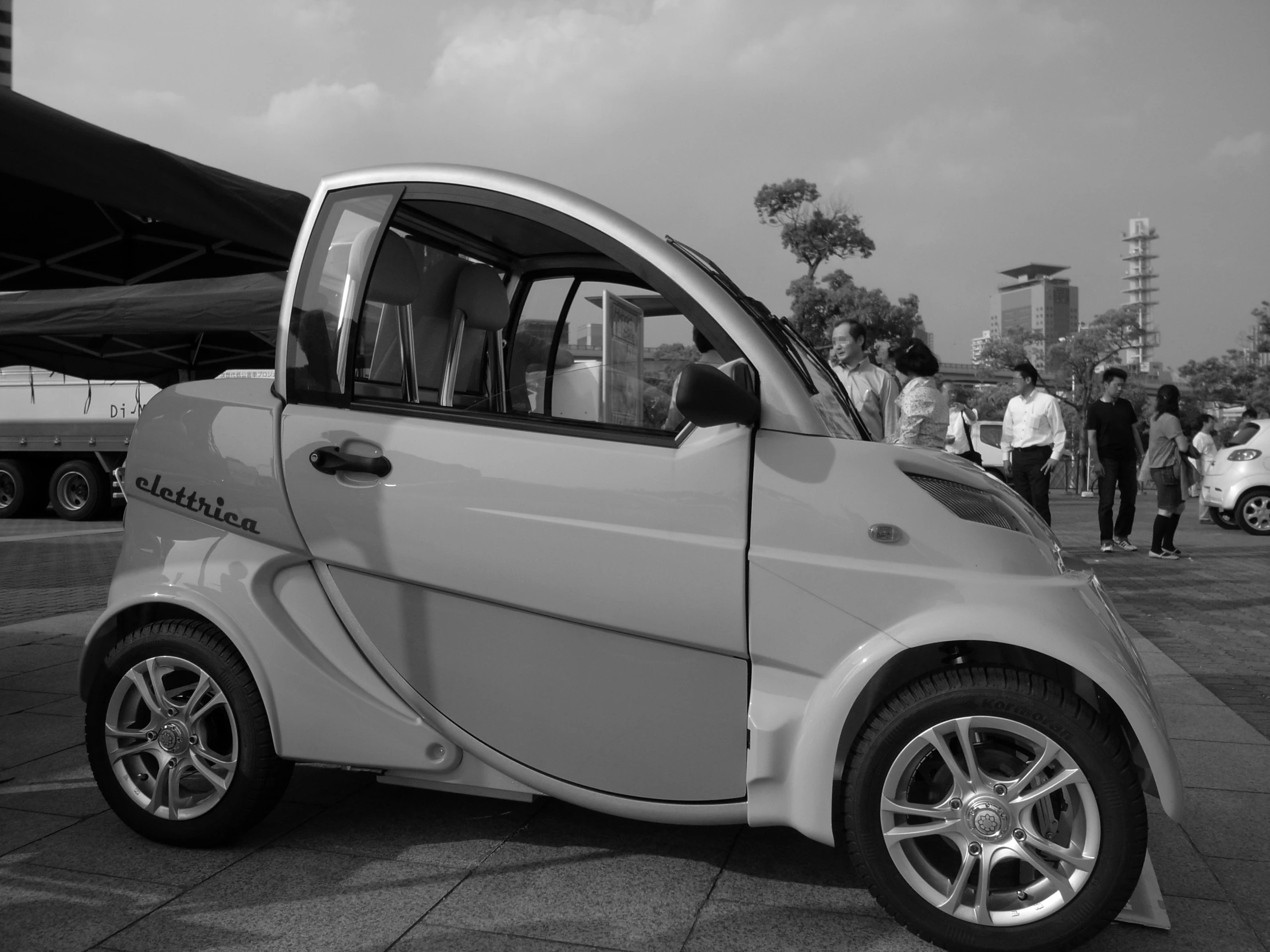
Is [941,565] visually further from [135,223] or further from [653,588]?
[135,223]

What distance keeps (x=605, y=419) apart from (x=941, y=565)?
93 centimetres

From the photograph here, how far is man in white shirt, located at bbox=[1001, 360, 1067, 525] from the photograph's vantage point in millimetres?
9969

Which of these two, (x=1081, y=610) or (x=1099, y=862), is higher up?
(x=1081, y=610)

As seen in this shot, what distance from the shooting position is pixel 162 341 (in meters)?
7.57

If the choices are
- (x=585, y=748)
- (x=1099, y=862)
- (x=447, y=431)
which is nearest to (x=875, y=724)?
(x=1099, y=862)

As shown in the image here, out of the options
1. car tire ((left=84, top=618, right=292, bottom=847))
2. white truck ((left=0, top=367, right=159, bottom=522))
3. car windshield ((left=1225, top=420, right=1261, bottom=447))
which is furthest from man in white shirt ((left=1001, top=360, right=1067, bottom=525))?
white truck ((left=0, top=367, right=159, bottom=522))

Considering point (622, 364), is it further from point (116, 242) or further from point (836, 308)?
point (836, 308)

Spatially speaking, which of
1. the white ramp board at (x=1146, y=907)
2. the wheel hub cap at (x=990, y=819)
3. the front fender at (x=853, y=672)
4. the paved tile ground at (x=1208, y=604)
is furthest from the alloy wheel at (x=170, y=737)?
the paved tile ground at (x=1208, y=604)

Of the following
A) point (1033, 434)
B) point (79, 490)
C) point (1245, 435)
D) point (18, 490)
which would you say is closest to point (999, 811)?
point (1033, 434)

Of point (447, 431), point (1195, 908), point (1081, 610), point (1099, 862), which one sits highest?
point (447, 431)

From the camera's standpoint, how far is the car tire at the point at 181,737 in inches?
118

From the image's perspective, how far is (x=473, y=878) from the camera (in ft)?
9.50

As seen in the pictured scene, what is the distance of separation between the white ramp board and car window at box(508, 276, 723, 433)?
5.37 ft

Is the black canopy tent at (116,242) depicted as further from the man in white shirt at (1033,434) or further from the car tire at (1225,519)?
the car tire at (1225,519)
